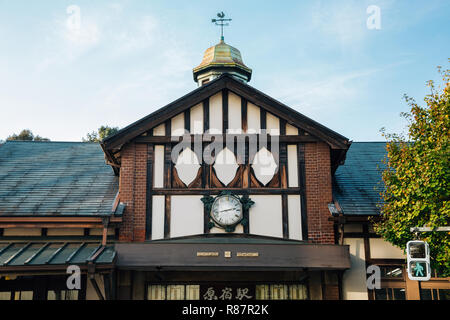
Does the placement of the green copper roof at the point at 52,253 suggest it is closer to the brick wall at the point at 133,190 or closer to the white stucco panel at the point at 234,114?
the brick wall at the point at 133,190

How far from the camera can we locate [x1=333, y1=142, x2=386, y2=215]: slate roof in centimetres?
1342

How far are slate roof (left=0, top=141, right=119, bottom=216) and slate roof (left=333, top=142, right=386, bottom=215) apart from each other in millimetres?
6748

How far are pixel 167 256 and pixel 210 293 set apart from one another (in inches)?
A: 74.7

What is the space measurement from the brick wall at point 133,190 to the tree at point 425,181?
636 centimetres

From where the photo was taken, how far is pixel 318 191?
44.0 ft

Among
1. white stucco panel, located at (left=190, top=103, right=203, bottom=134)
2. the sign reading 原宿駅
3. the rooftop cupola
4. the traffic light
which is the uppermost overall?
the rooftop cupola

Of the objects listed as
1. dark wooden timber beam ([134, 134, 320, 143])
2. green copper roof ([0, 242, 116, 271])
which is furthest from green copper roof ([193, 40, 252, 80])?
green copper roof ([0, 242, 116, 271])

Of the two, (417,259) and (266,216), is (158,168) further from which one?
(417,259)

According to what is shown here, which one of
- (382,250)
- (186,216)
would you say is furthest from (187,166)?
(382,250)

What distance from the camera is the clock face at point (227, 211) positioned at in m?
13.0

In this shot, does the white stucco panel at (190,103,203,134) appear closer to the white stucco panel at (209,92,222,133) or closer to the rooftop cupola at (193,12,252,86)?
the white stucco panel at (209,92,222,133)

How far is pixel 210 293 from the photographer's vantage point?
42.7 feet

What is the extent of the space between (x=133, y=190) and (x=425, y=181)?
7.61 metres
